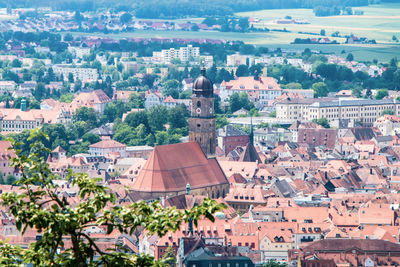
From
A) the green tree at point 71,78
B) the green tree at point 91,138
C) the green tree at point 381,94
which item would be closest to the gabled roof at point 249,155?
the green tree at point 91,138

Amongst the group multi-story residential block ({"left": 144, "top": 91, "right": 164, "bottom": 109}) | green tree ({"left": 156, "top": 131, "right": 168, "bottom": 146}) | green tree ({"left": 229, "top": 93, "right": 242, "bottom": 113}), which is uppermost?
green tree ({"left": 156, "top": 131, "right": 168, "bottom": 146})

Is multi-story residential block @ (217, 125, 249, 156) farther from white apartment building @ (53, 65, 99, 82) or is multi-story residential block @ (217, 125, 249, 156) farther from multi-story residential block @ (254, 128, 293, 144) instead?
white apartment building @ (53, 65, 99, 82)

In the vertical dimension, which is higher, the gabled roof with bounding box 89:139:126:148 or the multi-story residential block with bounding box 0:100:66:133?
the gabled roof with bounding box 89:139:126:148

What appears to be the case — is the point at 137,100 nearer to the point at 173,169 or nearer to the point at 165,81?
the point at 165,81

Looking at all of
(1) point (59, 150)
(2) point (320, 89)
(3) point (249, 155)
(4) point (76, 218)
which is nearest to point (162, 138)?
(1) point (59, 150)

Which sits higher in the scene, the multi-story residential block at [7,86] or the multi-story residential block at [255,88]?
the multi-story residential block at [255,88]

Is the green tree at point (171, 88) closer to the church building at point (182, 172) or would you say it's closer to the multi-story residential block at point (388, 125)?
the multi-story residential block at point (388, 125)

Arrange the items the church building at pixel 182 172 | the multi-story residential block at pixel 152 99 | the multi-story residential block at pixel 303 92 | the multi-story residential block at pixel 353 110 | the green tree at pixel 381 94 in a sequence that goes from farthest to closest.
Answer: the multi-story residential block at pixel 303 92 < the green tree at pixel 381 94 < the multi-story residential block at pixel 152 99 < the multi-story residential block at pixel 353 110 < the church building at pixel 182 172

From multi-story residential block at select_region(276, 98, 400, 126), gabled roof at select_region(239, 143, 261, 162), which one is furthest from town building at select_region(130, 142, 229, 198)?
multi-story residential block at select_region(276, 98, 400, 126)
